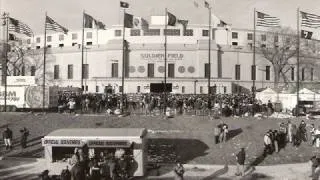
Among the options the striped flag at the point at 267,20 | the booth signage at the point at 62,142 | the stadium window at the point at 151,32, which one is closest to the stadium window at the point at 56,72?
the stadium window at the point at 151,32

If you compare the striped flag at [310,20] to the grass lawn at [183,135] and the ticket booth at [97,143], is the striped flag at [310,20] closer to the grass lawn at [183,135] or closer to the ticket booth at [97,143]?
→ the grass lawn at [183,135]

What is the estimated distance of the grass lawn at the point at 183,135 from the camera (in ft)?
93.2

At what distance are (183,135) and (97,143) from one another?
37.0 ft

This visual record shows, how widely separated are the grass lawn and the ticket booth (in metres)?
5.13

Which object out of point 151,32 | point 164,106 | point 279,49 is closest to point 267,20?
point 164,106

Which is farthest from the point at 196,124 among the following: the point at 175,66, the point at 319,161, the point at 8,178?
the point at 175,66

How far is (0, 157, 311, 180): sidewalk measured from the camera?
23172 millimetres

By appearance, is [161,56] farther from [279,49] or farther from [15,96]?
[15,96]

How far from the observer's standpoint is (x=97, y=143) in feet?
72.4

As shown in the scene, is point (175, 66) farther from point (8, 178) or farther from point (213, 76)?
point (8, 178)

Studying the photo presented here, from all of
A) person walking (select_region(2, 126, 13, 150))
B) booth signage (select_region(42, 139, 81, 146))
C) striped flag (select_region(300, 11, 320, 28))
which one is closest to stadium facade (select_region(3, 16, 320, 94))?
striped flag (select_region(300, 11, 320, 28))

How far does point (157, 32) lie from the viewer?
251 ft

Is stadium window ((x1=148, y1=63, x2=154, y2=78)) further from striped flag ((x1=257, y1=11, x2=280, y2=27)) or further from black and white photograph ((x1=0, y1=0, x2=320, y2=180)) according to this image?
striped flag ((x1=257, y1=11, x2=280, y2=27))

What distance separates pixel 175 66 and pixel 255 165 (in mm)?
43777
